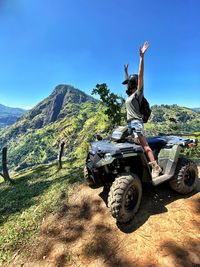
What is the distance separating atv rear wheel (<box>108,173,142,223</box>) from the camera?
4097mm

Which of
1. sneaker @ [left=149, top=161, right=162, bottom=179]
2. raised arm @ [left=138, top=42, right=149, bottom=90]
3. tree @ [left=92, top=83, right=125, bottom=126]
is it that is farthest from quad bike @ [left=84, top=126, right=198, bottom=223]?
tree @ [left=92, top=83, right=125, bottom=126]

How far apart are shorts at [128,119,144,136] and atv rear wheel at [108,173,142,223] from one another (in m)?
1.06

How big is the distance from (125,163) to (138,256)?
1.88 metres

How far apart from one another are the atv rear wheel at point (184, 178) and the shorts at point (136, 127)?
1.35m

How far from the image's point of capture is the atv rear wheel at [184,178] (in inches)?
195

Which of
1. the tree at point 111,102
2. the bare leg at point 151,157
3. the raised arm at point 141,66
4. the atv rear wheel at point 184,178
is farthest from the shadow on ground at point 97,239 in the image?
the tree at point 111,102

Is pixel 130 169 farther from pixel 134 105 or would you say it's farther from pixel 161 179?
pixel 134 105

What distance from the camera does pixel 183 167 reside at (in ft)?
16.5

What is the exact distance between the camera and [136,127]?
4824 mm

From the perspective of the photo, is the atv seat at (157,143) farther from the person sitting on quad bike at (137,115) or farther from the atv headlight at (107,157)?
the atv headlight at (107,157)

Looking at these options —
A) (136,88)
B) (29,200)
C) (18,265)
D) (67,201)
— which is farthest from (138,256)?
(29,200)

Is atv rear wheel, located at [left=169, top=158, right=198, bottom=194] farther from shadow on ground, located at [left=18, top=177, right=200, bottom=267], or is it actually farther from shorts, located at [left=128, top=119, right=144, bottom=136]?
shorts, located at [left=128, top=119, right=144, bottom=136]

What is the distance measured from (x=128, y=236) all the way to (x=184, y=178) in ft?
6.90

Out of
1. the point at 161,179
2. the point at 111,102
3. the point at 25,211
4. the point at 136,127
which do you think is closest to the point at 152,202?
the point at 161,179
